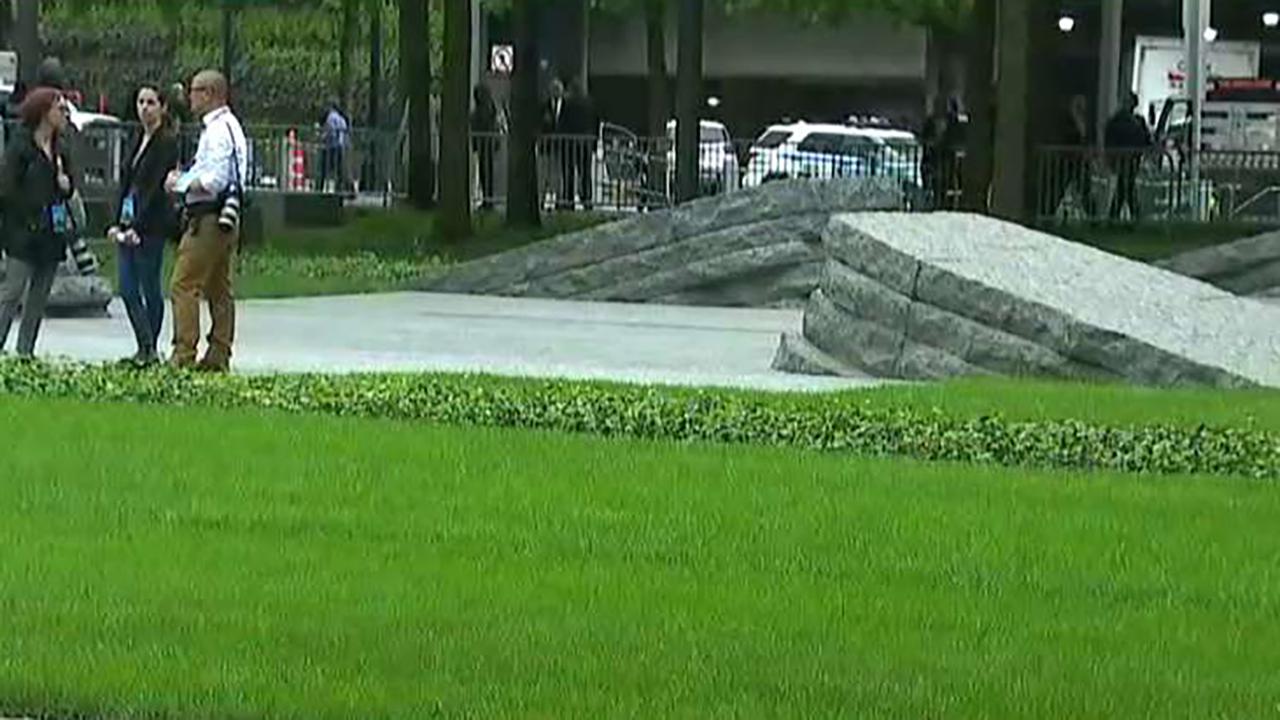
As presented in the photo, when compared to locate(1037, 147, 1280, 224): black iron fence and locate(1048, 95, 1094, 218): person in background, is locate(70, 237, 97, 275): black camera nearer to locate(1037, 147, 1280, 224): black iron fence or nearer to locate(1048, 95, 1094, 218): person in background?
locate(1037, 147, 1280, 224): black iron fence

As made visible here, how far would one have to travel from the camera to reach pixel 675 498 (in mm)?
11242

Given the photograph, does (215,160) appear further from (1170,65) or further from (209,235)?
(1170,65)

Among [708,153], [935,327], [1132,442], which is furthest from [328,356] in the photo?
[708,153]

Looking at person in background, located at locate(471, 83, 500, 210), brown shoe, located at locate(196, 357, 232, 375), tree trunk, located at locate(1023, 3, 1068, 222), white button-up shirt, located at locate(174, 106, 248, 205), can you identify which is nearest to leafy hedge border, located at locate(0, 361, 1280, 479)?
brown shoe, located at locate(196, 357, 232, 375)

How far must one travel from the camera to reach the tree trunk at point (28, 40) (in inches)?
1341

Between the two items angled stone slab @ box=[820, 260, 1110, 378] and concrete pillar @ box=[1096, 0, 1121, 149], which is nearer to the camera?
angled stone slab @ box=[820, 260, 1110, 378]

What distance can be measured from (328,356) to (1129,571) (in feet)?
33.7

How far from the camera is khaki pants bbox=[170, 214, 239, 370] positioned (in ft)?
54.1

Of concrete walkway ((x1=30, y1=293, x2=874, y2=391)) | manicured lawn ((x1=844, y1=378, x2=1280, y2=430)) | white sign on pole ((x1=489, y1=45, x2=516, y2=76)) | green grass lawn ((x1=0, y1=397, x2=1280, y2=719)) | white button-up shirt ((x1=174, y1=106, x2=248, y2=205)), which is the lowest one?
concrete walkway ((x1=30, y1=293, x2=874, y2=391))

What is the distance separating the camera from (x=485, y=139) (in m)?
39.7

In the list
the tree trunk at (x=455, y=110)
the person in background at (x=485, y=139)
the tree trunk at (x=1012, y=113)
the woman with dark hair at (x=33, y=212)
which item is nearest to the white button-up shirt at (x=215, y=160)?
the woman with dark hair at (x=33, y=212)

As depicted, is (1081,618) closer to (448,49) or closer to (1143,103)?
(448,49)

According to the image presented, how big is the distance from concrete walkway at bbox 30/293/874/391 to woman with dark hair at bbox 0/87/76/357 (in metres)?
0.97

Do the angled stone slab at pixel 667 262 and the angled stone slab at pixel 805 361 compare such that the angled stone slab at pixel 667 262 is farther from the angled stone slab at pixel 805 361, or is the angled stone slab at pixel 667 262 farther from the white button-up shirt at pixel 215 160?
the white button-up shirt at pixel 215 160
